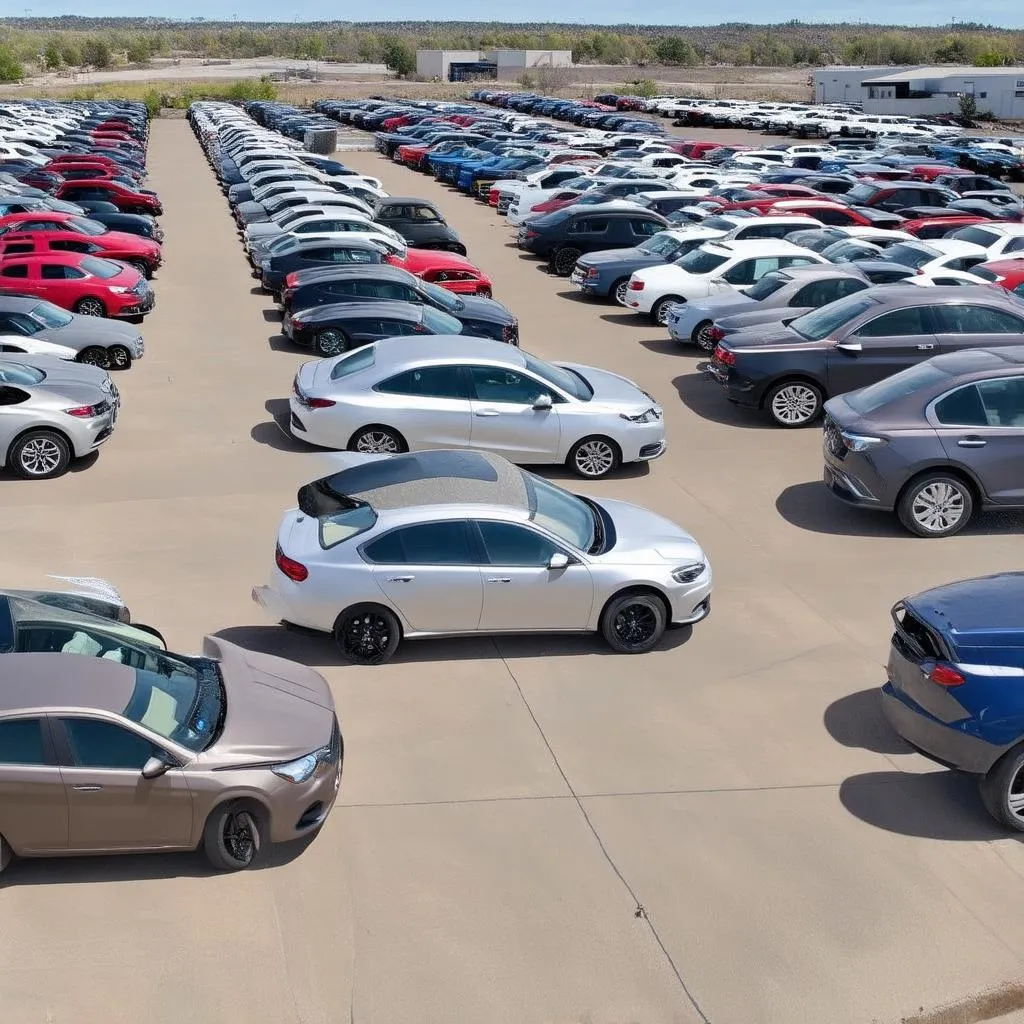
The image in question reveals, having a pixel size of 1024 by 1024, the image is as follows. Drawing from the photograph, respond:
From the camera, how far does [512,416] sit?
13969mm

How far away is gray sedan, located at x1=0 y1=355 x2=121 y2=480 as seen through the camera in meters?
13.9

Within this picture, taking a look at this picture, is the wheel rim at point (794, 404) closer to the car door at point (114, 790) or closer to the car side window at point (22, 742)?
the car door at point (114, 790)

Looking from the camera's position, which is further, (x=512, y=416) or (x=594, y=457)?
(x=594, y=457)

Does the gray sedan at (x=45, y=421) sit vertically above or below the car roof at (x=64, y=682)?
below

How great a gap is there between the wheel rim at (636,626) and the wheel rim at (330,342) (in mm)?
10055

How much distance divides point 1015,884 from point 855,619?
373 centimetres

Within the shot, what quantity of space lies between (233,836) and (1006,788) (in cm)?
436

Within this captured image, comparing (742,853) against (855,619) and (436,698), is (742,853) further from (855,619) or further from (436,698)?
(855,619)

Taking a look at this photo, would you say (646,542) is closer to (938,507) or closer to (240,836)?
(938,507)

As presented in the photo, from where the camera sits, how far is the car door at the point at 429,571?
31.7 ft

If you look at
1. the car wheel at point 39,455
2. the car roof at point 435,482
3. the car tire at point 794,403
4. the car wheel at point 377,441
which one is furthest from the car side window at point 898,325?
the car wheel at point 39,455

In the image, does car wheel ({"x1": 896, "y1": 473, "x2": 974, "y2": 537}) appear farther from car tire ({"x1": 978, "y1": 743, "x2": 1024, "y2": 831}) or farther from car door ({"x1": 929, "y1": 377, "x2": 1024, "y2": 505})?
car tire ({"x1": 978, "y1": 743, "x2": 1024, "y2": 831})

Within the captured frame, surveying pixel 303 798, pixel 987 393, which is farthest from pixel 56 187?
pixel 303 798

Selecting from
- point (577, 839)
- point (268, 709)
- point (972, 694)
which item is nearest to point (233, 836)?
point (268, 709)
